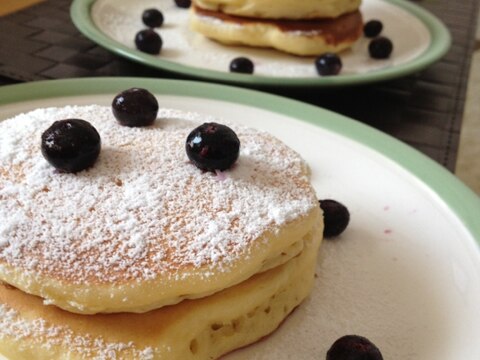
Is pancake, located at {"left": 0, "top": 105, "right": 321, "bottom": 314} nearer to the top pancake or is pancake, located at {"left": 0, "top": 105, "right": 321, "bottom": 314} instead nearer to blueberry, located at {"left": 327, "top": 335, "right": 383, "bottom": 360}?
blueberry, located at {"left": 327, "top": 335, "right": 383, "bottom": 360}

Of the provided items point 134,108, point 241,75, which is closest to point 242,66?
point 241,75

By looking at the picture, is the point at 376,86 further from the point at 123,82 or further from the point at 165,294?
the point at 165,294

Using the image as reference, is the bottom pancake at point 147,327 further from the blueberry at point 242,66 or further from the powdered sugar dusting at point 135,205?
the blueberry at point 242,66

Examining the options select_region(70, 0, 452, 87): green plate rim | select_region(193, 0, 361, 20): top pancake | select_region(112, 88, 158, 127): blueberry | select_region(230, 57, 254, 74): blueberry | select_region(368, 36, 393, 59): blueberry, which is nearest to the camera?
select_region(112, 88, 158, 127): blueberry

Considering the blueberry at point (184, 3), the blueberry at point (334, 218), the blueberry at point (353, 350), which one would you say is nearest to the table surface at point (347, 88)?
the blueberry at point (184, 3)

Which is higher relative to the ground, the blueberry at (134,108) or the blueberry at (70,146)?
the blueberry at (70,146)

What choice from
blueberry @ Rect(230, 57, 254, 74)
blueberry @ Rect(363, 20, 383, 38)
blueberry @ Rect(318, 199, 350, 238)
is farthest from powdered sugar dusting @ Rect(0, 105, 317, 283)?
blueberry @ Rect(363, 20, 383, 38)

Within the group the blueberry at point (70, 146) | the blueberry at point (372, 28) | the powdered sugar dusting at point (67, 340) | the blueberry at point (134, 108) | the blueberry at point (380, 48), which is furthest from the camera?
the blueberry at point (372, 28)
